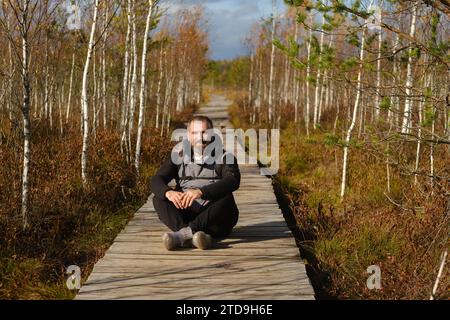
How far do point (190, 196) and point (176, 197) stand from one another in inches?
5.1

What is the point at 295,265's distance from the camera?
422 centimetres

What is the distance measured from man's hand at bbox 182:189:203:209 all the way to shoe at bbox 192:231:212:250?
0.28m

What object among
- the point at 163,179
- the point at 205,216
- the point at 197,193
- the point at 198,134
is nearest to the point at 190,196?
the point at 197,193

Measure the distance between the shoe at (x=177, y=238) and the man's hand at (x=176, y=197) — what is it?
23 centimetres

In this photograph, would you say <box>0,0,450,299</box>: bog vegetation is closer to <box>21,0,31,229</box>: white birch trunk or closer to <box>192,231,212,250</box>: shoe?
<box>21,0,31,229</box>: white birch trunk

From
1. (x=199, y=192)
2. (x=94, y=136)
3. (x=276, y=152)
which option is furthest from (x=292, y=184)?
(x=199, y=192)

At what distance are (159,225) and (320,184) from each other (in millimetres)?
4488

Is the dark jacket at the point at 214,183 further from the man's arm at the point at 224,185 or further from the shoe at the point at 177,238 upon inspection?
the shoe at the point at 177,238

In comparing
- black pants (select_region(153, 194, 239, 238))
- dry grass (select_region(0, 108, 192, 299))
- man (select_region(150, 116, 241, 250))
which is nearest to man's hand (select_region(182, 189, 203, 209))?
man (select_region(150, 116, 241, 250))

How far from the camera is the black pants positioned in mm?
4637

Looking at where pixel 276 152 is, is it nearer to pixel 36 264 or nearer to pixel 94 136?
pixel 94 136

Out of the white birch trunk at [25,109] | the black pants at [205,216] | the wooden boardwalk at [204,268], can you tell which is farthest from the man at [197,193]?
the white birch trunk at [25,109]

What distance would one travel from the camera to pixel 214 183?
15.2ft

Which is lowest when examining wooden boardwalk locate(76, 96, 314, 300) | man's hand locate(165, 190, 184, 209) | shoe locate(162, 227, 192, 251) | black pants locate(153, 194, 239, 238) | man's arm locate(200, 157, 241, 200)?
wooden boardwalk locate(76, 96, 314, 300)
